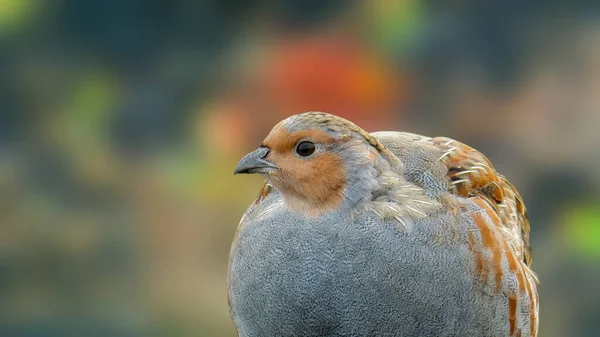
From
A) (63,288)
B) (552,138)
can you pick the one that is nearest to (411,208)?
(552,138)

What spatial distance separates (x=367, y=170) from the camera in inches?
38.2

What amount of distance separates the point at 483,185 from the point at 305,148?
38 centimetres

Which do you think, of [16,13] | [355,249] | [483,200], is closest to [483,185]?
[483,200]

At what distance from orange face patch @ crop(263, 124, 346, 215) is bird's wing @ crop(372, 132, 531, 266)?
14 cm

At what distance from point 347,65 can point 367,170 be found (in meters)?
1.10

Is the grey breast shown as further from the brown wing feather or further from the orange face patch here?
the brown wing feather

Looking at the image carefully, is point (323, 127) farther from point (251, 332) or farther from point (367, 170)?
point (251, 332)

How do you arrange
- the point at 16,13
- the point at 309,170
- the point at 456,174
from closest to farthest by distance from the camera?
the point at 309,170
the point at 456,174
the point at 16,13

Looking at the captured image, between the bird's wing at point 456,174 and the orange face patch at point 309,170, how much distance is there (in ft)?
0.46

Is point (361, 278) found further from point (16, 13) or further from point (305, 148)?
point (16, 13)

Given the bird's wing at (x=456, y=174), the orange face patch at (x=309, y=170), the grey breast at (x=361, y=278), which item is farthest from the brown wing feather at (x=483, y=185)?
the orange face patch at (x=309, y=170)

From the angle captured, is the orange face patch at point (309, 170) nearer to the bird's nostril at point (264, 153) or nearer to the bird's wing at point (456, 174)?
the bird's nostril at point (264, 153)

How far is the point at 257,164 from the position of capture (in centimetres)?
95

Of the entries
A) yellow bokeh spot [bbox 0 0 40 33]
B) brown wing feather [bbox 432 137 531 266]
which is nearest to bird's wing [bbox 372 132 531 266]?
brown wing feather [bbox 432 137 531 266]
